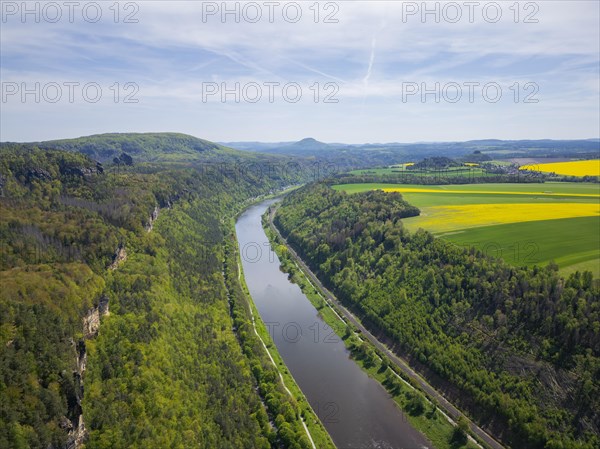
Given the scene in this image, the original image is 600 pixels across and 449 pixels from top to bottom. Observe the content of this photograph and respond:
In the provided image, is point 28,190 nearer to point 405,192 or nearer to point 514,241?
point 514,241

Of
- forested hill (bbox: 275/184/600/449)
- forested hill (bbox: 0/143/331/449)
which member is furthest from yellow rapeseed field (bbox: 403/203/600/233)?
forested hill (bbox: 0/143/331/449)

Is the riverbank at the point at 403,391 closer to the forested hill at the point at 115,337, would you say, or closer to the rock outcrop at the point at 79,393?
the forested hill at the point at 115,337

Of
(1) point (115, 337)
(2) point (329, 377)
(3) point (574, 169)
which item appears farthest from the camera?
(3) point (574, 169)

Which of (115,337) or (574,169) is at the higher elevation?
(574,169)

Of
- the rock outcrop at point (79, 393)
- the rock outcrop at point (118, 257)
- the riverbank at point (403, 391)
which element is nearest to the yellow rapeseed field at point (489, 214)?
the riverbank at point (403, 391)

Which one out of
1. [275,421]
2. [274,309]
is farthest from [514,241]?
[275,421]

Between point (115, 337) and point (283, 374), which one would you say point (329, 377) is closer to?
point (283, 374)

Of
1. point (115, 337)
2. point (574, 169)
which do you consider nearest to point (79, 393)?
point (115, 337)
